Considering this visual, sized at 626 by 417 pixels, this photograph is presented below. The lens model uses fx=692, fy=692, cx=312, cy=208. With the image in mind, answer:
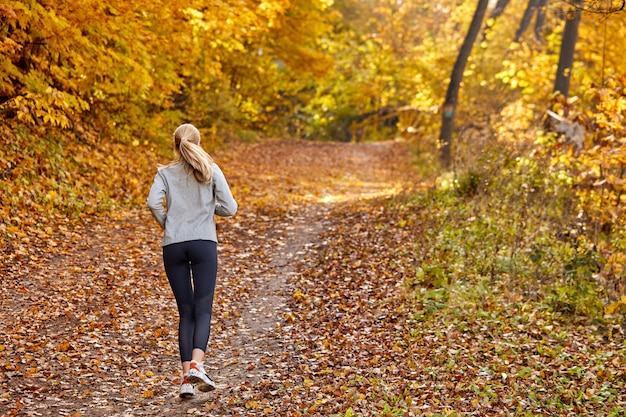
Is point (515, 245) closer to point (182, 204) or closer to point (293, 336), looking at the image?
point (293, 336)

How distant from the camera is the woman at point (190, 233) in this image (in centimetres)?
553

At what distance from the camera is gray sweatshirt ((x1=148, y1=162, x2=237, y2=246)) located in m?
5.54

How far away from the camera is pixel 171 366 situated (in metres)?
6.60

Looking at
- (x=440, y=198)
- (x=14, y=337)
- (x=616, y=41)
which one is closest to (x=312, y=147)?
(x=616, y=41)

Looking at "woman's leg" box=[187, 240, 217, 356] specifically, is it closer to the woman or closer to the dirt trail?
the woman

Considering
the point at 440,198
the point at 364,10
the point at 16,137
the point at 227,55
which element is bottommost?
the point at 440,198

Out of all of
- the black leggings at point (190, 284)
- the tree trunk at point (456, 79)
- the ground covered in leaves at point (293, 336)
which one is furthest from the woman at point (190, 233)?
the tree trunk at point (456, 79)

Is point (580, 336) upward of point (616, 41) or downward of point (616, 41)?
downward

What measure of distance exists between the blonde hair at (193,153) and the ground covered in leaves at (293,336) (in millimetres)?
1869

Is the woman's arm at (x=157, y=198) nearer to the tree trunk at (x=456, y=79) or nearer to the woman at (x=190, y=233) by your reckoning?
the woman at (x=190, y=233)

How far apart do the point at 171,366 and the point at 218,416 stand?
4.40 feet

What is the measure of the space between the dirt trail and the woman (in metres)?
0.46

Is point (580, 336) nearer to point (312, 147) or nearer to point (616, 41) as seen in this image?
point (616, 41)

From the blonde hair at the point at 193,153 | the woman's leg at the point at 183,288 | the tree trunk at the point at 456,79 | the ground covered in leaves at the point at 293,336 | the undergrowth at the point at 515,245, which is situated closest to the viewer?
the blonde hair at the point at 193,153
